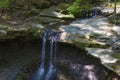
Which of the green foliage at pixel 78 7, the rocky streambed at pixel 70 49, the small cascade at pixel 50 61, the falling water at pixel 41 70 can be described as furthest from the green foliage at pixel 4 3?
the falling water at pixel 41 70

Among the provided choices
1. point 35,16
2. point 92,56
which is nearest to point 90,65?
point 92,56

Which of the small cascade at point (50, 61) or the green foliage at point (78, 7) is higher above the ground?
the green foliage at point (78, 7)

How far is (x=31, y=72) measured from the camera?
11.3 m

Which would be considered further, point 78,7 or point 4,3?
point 78,7

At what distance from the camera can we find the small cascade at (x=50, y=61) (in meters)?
11.2

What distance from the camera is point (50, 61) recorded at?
1162 centimetres

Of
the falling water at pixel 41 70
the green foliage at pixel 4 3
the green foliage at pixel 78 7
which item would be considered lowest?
the falling water at pixel 41 70

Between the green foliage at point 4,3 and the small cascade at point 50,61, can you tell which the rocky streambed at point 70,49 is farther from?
the green foliage at point 4,3

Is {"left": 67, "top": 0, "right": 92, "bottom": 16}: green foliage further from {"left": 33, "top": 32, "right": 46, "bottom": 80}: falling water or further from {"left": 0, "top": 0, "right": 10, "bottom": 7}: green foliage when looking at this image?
{"left": 33, "top": 32, "right": 46, "bottom": 80}: falling water

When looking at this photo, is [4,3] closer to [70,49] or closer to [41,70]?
[41,70]

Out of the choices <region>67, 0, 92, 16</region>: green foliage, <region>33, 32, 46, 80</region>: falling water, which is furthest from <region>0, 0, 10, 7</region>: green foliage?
<region>33, 32, 46, 80</region>: falling water

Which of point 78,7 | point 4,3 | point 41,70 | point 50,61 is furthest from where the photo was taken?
point 78,7

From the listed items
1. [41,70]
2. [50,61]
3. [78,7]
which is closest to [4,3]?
[78,7]

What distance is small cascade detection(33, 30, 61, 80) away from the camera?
36.8 feet
